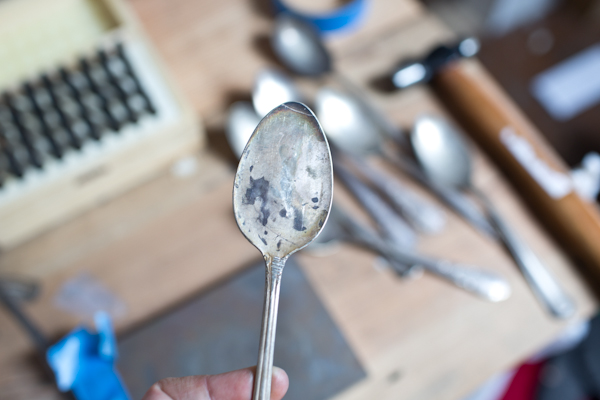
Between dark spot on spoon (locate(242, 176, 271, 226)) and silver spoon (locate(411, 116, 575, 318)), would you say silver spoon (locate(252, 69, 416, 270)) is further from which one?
dark spot on spoon (locate(242, 176, 271, 226))

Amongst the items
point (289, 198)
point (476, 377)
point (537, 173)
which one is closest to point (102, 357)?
point (289, 198)

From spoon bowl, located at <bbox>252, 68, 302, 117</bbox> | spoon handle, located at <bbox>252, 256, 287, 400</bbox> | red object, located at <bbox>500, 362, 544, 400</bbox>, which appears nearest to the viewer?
spoon handle, located at <bbox>252, 256, 287, 400</bbox>

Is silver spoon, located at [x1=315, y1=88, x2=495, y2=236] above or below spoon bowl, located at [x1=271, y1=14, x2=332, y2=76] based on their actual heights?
below

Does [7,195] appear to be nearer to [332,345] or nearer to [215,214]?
[215,214]

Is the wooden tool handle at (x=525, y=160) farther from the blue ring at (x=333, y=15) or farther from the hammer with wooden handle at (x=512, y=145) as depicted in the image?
Answer: the blue ring at (x=333, y=15)

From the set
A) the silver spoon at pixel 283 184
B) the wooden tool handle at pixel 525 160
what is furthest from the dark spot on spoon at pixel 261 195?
the wooden tool handle at pixel 525 160

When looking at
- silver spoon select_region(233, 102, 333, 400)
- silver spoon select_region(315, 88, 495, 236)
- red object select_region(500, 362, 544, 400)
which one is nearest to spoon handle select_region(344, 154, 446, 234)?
silver spoon select_region(315, 88, 495, 236)
